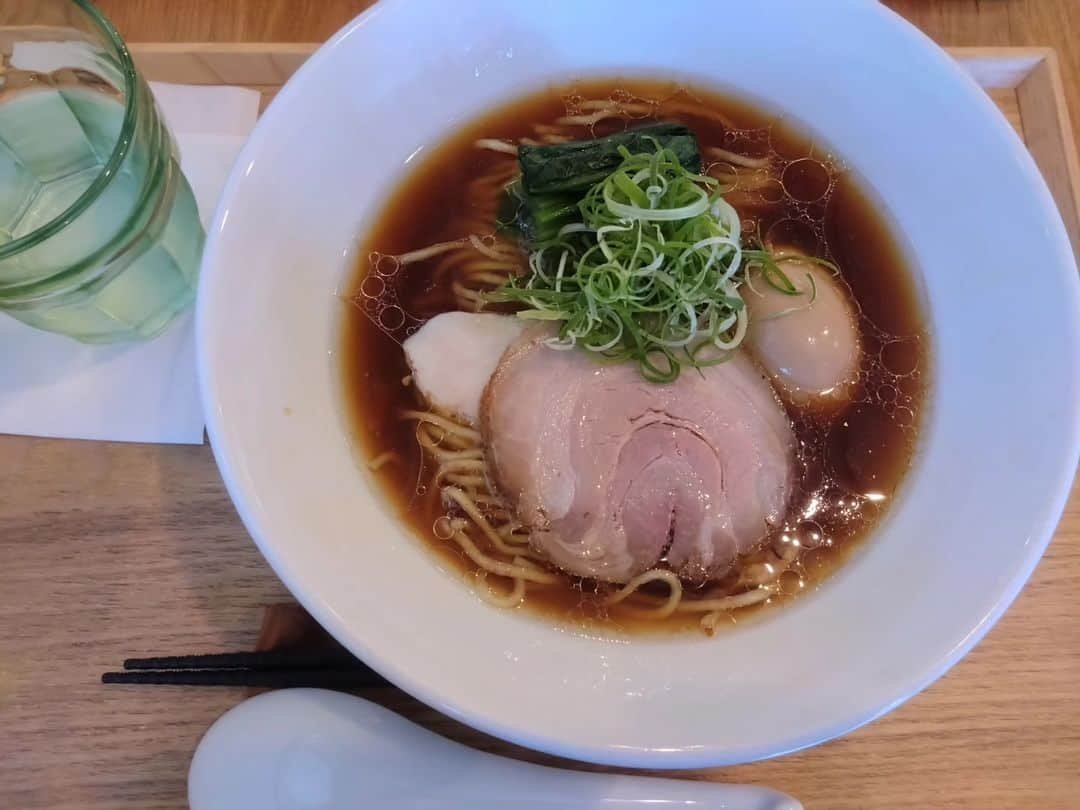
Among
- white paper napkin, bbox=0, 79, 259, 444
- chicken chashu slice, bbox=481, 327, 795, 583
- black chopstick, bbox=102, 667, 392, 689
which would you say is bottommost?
black chopstick, bbox=102, 667, 392, 689

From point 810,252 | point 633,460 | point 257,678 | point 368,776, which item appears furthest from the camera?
point 810,252

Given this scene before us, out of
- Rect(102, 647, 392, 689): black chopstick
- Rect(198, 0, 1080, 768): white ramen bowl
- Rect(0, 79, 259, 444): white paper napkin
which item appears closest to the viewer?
Rect(198, 0, 1080, 768): white ramen bowl

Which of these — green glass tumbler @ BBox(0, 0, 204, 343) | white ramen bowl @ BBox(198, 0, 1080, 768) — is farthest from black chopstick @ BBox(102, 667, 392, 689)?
green glass tumbler @ BBox(0, 0, 204, 343)

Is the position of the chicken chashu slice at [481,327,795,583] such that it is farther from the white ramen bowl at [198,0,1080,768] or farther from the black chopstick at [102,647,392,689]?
the black chopstick at [102,647,392,689]

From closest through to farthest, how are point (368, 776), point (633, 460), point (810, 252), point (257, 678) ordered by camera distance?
1. point (368, 776)
2. point (257, 678)
3. point (633, 460)
4. point (810, 252)

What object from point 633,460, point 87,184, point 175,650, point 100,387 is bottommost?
point 175,650

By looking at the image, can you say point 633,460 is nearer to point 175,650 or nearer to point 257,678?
point 257,678

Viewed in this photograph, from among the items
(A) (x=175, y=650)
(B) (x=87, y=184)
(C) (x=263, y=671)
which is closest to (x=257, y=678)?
(C) (x=263, y=671)

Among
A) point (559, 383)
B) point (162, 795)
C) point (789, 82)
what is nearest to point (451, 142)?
point (559, 383)
